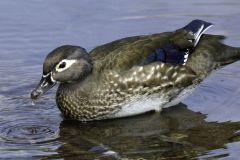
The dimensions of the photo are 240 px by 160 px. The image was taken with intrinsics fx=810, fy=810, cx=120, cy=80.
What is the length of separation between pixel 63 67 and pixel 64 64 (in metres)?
0.04

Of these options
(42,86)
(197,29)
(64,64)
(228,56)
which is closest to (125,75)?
(64,64)

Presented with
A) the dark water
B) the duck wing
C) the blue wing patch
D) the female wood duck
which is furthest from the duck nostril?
the blue wing patch

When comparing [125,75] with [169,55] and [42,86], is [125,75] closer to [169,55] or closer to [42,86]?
[169,55]

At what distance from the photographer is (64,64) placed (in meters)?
9.40

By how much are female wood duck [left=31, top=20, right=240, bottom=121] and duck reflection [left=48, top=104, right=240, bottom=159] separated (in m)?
0.16

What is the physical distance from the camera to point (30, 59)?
37.2 ft

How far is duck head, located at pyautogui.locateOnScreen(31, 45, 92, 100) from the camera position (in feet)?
30.3

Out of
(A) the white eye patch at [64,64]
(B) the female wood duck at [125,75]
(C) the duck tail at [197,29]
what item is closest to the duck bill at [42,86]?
(B) the female wood duck at [125,75]

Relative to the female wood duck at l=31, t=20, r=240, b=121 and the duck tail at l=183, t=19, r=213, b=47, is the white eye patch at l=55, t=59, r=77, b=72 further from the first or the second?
the duck tail at l=183, t=19, r=213, b=47

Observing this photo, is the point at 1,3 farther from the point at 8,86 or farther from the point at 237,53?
the point at 237,53

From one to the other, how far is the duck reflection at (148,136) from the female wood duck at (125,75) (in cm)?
16

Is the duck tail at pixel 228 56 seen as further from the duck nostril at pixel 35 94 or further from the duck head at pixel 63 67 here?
the duck nostril at pixel 35 94

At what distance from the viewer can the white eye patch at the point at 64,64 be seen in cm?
933

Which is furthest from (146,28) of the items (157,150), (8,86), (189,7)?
(157,150)
